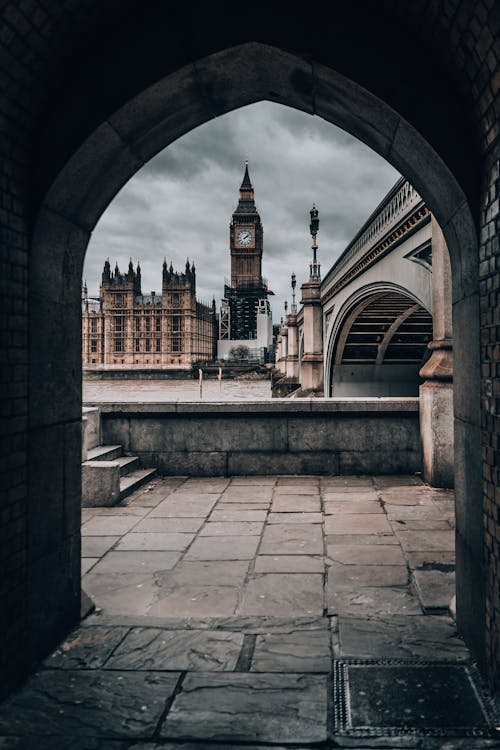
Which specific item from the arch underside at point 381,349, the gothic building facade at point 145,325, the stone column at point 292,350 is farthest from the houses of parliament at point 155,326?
the arch underside at point 381,349

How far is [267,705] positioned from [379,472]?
18.3 feet

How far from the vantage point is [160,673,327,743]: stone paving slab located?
2375 mm

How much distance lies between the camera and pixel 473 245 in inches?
115

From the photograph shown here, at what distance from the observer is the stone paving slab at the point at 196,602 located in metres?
3.63

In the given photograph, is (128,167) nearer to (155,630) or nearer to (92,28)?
(92,28)

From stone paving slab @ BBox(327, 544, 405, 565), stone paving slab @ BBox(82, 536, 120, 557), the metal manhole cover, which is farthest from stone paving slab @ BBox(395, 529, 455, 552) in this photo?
stone paving slab @ BBox(82, 536, 120, 557)

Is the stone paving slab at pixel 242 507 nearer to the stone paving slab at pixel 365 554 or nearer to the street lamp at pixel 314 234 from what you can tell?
the stone paving slab at pixel 365 554

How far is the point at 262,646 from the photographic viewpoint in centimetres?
314

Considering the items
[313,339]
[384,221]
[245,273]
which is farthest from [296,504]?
[245,273]

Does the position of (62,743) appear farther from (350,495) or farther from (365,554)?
(350,495)

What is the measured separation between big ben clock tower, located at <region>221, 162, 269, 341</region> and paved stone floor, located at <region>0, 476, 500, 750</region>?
110m

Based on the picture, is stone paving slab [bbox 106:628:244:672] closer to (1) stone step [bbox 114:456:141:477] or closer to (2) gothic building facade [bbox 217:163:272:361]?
(1) stone step [bbox 114:456:141:477]

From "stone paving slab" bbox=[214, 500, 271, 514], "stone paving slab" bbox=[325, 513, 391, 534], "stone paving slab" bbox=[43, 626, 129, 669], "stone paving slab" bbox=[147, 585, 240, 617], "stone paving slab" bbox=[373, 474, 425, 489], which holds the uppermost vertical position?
"stone paving slab" bbox=[373, 474, 425, 489]

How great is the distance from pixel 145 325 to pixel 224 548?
10649 cm
